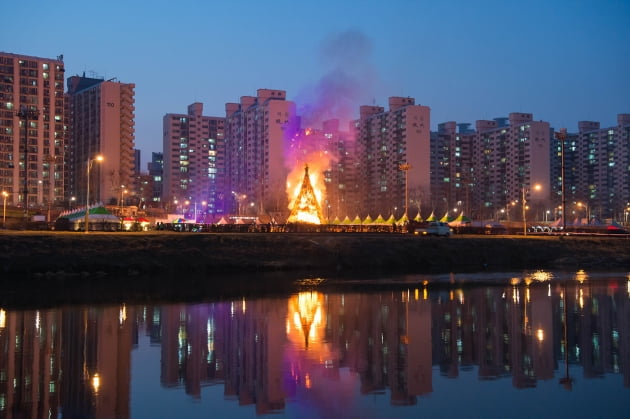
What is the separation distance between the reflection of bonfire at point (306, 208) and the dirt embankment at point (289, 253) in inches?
351

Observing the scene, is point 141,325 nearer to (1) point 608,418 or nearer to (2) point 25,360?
(2) point 25,360

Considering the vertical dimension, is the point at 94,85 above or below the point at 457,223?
above

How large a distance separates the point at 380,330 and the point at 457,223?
7333 cm

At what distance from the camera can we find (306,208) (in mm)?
76125

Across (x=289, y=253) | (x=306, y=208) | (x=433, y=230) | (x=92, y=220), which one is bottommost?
(x=289, y=253)

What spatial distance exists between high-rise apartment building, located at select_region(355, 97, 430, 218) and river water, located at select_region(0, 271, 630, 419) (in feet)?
462

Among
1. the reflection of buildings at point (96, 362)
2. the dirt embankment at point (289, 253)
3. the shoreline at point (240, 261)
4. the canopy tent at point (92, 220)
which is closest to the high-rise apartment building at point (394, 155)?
the canopy tent at point (92, 220)

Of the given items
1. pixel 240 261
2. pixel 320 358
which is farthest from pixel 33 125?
pixel 320 358

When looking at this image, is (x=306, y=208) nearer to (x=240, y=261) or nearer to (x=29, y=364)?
(x=240, y=261)

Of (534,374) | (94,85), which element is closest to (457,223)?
(534,374)

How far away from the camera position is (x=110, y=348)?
79.2 ft

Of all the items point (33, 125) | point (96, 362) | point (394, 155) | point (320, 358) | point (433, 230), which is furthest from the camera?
point (394, 155)

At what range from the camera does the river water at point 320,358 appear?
17.1 m

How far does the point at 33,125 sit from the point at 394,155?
89.1m
